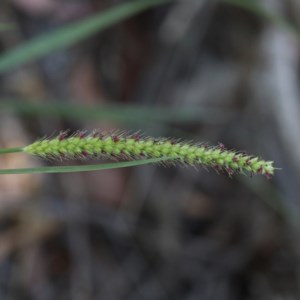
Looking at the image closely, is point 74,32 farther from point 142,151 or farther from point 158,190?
point 158,190

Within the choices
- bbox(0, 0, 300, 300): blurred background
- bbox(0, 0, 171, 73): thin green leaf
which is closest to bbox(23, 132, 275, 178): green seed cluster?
bbox(0, 0, 171, 73): thin green leaf

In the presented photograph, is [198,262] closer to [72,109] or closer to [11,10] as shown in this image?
[72,109]

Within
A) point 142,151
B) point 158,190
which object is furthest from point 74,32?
point 158,190

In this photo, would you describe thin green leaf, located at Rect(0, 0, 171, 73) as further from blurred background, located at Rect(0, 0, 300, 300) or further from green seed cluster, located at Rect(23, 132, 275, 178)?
green seed cluster, located at Rect(23, 132, 275, 178)

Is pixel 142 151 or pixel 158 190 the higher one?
pixel 158 190

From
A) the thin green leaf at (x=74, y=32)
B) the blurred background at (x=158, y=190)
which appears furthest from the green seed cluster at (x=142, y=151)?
the blurred background at (x=158, y=190)

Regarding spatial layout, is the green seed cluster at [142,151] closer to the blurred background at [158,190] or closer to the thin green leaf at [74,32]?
the thin green leaf at [74,32]

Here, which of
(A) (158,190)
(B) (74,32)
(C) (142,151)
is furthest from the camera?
(A) (158,190)
